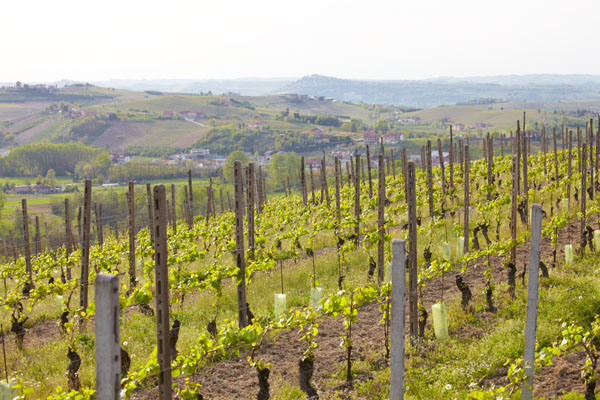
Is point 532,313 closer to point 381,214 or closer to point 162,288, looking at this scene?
point 162,288

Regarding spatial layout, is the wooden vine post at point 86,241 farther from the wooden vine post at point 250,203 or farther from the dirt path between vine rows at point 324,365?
the dirt path between vine rows at point 324,365

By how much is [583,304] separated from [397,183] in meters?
21.0

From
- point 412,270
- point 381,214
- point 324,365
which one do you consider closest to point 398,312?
point 324,365

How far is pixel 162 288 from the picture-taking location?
5.34m

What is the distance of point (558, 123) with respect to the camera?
545ft

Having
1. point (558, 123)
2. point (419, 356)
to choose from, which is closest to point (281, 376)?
point (419, 356)

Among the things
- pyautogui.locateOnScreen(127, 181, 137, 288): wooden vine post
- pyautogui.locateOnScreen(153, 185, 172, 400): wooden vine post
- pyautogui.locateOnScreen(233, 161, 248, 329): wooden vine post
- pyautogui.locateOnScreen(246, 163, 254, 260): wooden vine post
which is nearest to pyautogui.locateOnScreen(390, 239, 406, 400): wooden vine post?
pyautogui.locateOnScreen(153, 185, 172, 400): wooden vine post

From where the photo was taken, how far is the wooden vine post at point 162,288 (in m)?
5.32

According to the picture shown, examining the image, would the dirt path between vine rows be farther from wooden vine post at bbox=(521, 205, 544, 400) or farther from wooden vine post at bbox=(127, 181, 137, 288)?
wooden vine post at bbox=(127, 181, 137, 288)

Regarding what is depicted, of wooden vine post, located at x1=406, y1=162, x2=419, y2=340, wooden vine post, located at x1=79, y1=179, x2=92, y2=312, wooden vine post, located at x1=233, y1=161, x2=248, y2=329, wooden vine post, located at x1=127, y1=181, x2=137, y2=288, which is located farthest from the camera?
wooden vine post, located at x1=127, y1=181, x2=137, y2=288

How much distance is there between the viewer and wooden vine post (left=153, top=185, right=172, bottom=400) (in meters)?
5.32

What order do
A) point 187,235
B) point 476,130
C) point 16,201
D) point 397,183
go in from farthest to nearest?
point 476,130
point 16,201
point 397,183
point 187,235

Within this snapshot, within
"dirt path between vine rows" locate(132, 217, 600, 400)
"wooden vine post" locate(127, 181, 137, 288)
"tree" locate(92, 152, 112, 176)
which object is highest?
"wooden vine post" locate(127, 181, 137, 288)

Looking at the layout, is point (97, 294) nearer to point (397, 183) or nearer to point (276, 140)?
point (397, 183)
